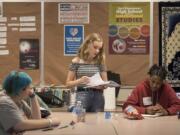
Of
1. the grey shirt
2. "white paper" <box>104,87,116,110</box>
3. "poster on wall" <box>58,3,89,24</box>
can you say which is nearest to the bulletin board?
"poster on wall" <box>58,3,89,24</box>

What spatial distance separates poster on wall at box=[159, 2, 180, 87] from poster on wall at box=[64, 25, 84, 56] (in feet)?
3.96

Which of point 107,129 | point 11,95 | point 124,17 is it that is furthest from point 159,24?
point 11,95

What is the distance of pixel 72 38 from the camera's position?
5758 millimetres

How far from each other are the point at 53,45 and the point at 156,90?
227 centimetres

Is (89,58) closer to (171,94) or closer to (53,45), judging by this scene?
(171,94)

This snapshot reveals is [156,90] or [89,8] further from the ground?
[89,8]

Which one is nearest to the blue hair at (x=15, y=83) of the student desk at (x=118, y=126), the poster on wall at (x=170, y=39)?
the student desk at (x=118, y=126)

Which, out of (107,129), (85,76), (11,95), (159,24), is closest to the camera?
(11,95)

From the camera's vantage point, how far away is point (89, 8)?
5711 millimetres

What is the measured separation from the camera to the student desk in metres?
2.77

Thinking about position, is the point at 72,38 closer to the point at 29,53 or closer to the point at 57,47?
the point at 57,47

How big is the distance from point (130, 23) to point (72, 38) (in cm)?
90

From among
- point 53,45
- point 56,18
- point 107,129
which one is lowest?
point 107,129

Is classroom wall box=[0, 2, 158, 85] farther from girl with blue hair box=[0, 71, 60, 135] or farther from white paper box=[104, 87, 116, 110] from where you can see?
girl with blue hair box=[0, 71, 60, 135]
